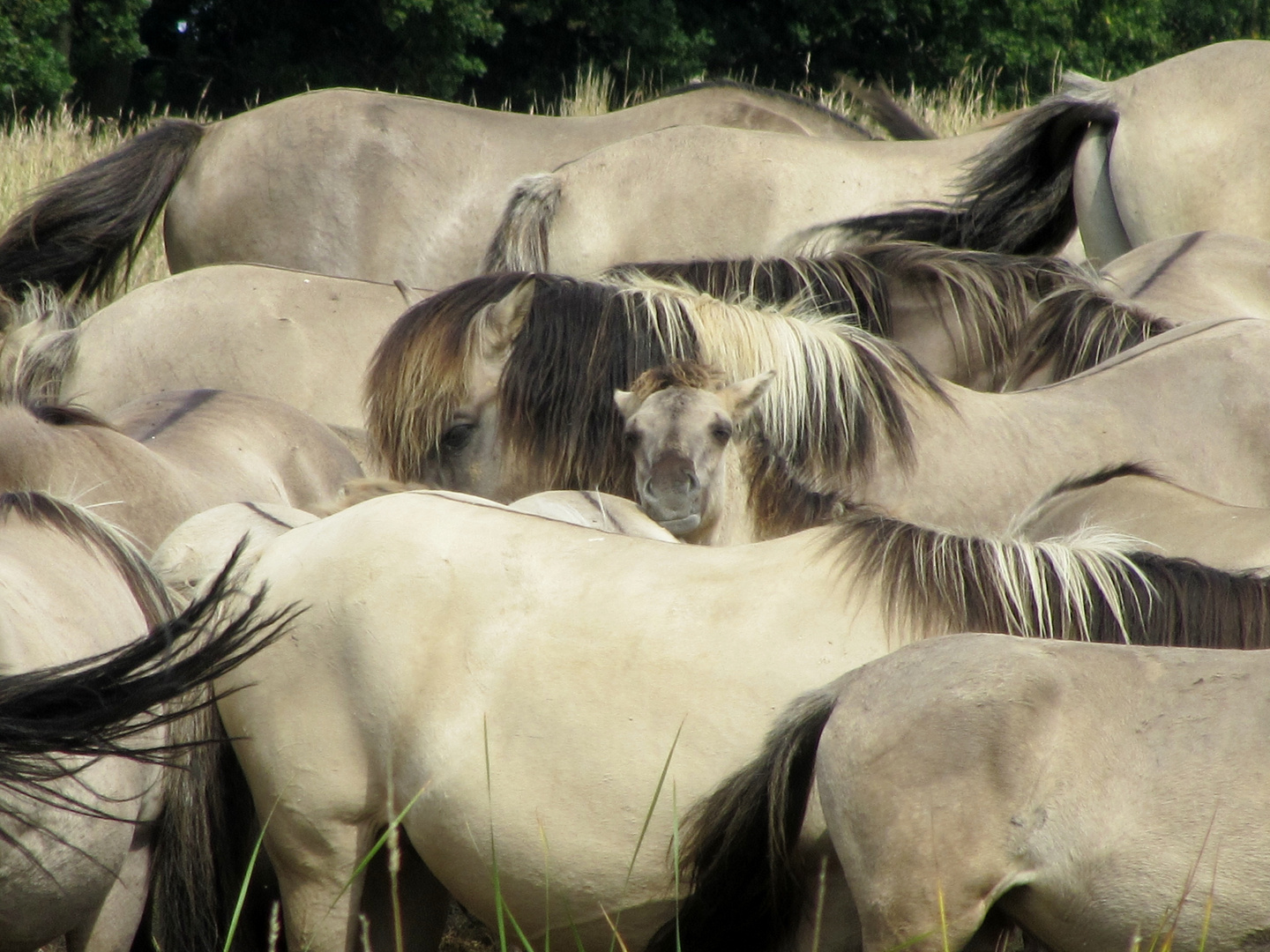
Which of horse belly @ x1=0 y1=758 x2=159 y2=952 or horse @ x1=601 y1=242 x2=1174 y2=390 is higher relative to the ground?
horse @ x1=601 y1=242 x2=1174 y2=390

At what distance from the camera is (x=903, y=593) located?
2291 mm

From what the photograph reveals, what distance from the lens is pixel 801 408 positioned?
3.41 m

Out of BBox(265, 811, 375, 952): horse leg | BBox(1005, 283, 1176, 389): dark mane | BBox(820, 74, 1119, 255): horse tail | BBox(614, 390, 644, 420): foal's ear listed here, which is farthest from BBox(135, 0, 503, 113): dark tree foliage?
BBox(265, 811, 375, 952): horse leg

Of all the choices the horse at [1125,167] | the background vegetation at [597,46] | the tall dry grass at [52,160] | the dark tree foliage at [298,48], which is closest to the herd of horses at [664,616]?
the horse at [1125,167]

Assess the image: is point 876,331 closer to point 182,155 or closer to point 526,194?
point 526,194

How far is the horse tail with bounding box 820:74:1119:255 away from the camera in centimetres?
553

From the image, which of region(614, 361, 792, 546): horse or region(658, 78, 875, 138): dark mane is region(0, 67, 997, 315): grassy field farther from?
region(614, 361, 792, 546): horse

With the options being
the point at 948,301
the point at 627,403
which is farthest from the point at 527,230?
the point at 627,403

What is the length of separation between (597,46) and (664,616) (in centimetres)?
1961

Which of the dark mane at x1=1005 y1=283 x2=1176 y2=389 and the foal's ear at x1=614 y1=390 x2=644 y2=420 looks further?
the dark mane at x1=1005 y1=283 x2=1176 y2=389

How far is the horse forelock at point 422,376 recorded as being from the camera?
3.62 metres

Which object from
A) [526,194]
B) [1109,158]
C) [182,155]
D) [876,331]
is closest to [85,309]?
[182,155]

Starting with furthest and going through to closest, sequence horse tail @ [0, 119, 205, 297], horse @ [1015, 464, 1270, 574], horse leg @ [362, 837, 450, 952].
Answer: horse tail @ [0, 119, 205, 297] < horse @ [1015, 464, 1270, 574] < horse leg @ [362, 837, 450, 952]

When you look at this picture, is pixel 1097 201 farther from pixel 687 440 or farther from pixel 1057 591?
pixel 1057 591
